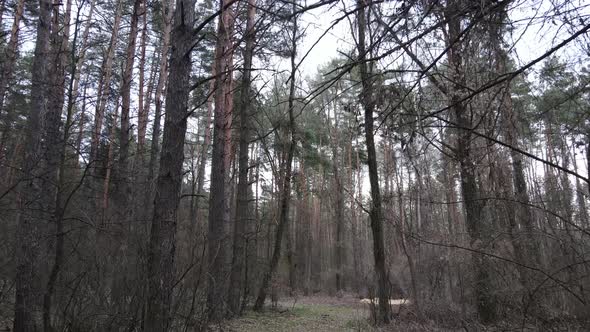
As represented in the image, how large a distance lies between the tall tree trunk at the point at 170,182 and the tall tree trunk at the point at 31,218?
2101 millimetres

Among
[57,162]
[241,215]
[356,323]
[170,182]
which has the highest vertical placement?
[57,162]

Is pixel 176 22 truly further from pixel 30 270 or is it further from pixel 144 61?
pixel 144 61

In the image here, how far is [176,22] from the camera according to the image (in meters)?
3.87

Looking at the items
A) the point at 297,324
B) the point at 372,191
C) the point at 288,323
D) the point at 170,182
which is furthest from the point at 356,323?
the point at 170,182

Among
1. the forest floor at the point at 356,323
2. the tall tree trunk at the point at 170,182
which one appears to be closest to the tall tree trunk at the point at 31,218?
the tall tree trunk at the point at 170,182

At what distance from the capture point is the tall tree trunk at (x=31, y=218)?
196 inches

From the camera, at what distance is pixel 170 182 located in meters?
3.59

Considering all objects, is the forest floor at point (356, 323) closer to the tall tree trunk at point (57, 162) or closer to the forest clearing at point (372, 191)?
the forest clearing at point (372, 191)

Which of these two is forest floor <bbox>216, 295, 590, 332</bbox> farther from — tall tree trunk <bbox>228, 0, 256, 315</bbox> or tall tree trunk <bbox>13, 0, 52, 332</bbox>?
tall tree trunk <bbox>13, 0, 52, 332</bbox>

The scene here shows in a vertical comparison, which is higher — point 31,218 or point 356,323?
point 31,218

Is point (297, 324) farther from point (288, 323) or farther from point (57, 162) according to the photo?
point (57, 162)

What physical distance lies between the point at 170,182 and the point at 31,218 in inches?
116

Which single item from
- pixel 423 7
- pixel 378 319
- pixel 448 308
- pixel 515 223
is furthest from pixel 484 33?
pixel 448 308

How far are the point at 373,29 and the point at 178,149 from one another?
199 cm
